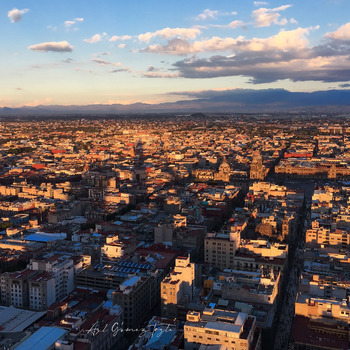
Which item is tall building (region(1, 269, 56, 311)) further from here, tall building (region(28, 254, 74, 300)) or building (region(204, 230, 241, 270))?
building (region(204, 230, 241, 270))

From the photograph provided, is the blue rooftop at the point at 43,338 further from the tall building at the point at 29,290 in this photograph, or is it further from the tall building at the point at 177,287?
the tall building at the point at 177,287

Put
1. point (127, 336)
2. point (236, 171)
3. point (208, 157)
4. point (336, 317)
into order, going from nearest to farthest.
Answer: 1. point (336, 317)
2. point (127, 336)
3. point (236, 171)
4. point (208, 157)

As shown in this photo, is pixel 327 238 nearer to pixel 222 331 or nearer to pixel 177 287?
pixel 177 287

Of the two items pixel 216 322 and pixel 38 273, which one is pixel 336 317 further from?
pixel 38 273

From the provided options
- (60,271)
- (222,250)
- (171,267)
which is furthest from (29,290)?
(222,250)

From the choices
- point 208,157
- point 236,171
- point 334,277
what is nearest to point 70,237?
point 334,277

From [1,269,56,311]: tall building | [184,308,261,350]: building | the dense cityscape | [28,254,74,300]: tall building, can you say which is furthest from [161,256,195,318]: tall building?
[1,269,56,311]: tall building

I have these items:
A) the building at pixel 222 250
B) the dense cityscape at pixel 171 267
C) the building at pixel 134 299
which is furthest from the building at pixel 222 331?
the building at pixel 222 250
